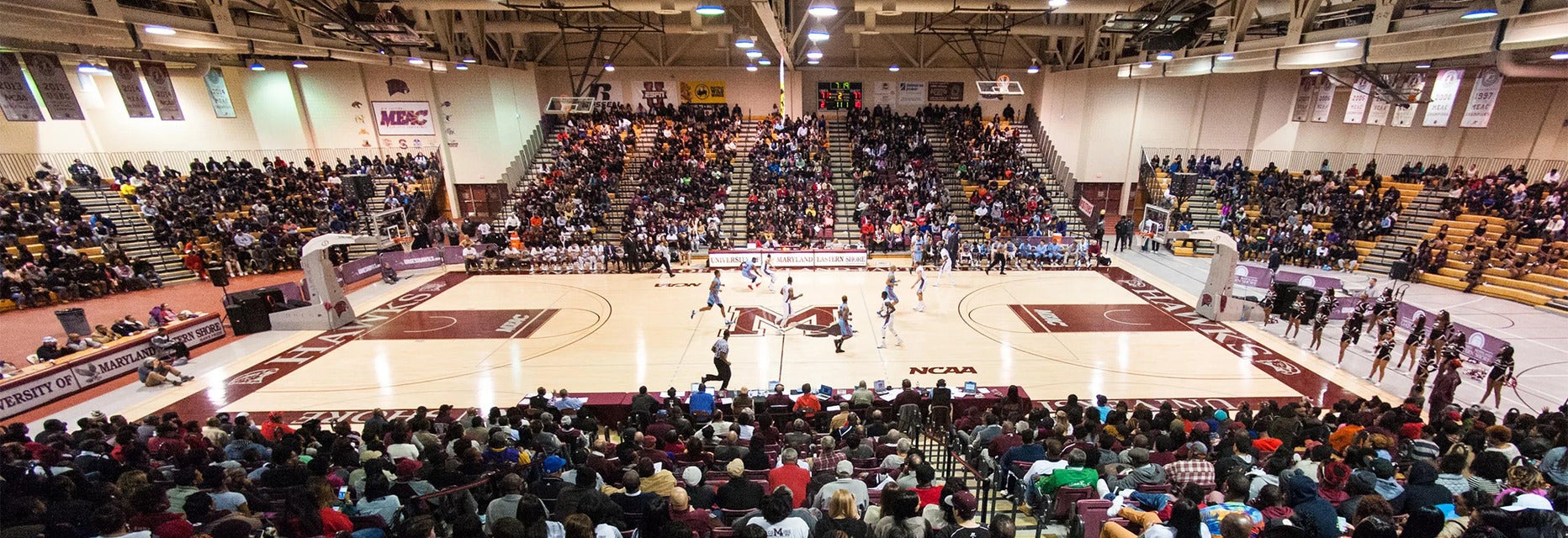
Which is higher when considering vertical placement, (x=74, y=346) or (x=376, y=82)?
(x=376, y=82)

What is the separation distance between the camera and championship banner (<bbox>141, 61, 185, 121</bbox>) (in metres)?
18.8

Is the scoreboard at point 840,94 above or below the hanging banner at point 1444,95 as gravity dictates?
above

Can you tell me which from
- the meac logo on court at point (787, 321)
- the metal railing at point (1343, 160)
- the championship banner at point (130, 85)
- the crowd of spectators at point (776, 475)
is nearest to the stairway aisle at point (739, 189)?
the meac logo on court at point (787, 321)

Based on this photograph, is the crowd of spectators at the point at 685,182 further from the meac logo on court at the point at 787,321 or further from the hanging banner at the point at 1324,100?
the hanging banner at the point at 1324,100

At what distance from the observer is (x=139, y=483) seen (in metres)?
7.11

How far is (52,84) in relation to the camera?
49.8ft

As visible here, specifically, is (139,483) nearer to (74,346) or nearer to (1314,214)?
(74,346)

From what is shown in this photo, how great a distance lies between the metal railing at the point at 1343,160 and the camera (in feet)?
76.1

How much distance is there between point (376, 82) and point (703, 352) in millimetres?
27402

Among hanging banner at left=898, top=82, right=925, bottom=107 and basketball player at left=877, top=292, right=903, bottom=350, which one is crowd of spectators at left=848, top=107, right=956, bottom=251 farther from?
basketball player at left=877, top=292, right=903, bottom=350

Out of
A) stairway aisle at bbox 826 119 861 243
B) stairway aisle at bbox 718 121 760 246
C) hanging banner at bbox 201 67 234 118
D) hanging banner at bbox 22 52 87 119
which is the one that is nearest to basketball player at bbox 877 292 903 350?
stairway aisle at bbox 826 119 861 243

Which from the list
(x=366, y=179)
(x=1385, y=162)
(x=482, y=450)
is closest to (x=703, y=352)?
(x=482, y=450)

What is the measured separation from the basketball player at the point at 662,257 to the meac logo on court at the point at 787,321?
518 centimetres

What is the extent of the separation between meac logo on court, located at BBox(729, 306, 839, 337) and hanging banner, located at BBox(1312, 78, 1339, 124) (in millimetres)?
24598
